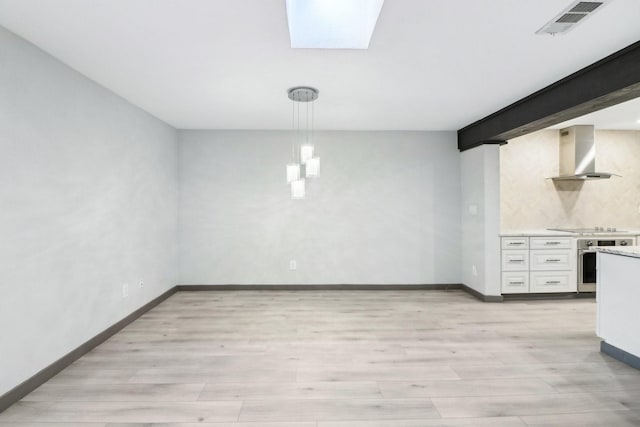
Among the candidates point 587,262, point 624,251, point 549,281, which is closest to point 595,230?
point 587,262

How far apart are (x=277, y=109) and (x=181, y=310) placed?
9.07ft

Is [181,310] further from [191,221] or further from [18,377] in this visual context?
[18,377]

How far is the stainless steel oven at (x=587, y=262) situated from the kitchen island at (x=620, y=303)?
1.86 metres

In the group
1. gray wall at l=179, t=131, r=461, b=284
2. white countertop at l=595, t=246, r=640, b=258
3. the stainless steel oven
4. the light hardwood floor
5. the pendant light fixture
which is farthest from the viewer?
gray wall at l=179, t=131, r=461, b=284

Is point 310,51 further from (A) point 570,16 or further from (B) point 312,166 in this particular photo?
(A) point 570,16

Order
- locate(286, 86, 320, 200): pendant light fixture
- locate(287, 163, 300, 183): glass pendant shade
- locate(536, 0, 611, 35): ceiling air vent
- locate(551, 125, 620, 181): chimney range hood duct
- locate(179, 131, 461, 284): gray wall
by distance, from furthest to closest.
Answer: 1. locate(179, 131, 461, 284): gray wall
2. locate(551, 125, 620, 181): chimney range hood duct
3. locate(287, 163, 300, 183): glass pendant shade
4. locate(286, 86, 320, 200): pendant light fixture
5. locate(536, 0, 611, 35): ceiling air vent

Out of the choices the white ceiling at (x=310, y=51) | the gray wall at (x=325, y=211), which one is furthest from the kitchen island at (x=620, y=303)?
the gray wall at (x=325, y=211)

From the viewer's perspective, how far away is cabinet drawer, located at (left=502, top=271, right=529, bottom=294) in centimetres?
442

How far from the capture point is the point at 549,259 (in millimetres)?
4406

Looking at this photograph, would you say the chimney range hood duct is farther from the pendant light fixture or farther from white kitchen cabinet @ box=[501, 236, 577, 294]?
the pendant light fixture

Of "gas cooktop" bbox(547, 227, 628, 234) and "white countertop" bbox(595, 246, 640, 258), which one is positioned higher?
"gas cooktop" bbox(547, 227, 628, 234)

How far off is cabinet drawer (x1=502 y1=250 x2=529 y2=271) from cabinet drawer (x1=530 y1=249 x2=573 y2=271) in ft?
0.27

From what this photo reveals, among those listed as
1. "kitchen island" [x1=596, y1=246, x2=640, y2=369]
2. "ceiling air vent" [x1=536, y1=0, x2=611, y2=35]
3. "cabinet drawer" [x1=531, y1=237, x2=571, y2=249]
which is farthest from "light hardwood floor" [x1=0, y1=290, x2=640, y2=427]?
"ceiling air vent" [x1=536, y1=0, x2=611, y2=35]

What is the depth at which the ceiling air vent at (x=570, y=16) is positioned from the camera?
179cm
